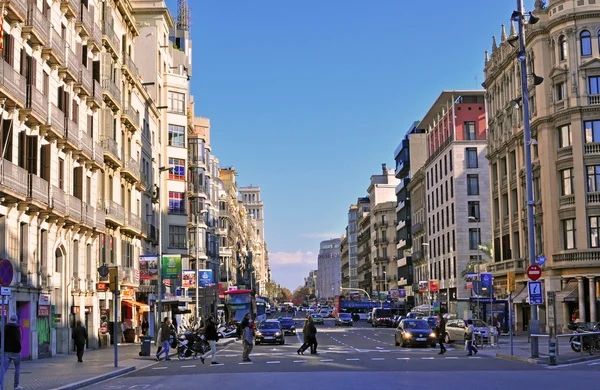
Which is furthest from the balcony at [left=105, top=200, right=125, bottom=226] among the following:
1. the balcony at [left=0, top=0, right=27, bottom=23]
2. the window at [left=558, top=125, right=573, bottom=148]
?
the window at [left=558, top=125, right=573, bottom=148]

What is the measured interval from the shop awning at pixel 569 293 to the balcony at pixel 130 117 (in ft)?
97.1

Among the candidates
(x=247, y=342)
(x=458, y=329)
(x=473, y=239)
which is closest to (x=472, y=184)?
(x=473, y=239)

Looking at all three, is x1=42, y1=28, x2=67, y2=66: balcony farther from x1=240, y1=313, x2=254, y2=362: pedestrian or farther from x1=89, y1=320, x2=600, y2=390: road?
x1=240, y1=313, x2=254, y2=362: pedestrian

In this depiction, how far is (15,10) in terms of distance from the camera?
1253 inches

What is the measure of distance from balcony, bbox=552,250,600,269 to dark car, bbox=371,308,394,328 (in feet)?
123

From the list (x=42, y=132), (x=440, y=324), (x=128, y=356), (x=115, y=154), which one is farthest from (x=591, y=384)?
(x=115, y=154)

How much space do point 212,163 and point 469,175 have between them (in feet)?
107

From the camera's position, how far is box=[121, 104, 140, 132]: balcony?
5328 centimetres

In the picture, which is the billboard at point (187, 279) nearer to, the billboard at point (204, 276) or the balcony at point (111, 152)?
the billboard at point (204, 276)

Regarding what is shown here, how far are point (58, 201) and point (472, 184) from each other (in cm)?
5975

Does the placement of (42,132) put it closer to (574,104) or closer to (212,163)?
(574,104)

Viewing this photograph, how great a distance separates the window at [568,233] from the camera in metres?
55.4

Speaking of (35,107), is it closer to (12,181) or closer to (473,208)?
(12,181)

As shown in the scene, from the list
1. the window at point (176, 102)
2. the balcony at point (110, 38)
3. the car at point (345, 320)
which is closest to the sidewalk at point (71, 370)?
the balcony at point (110, 38)
